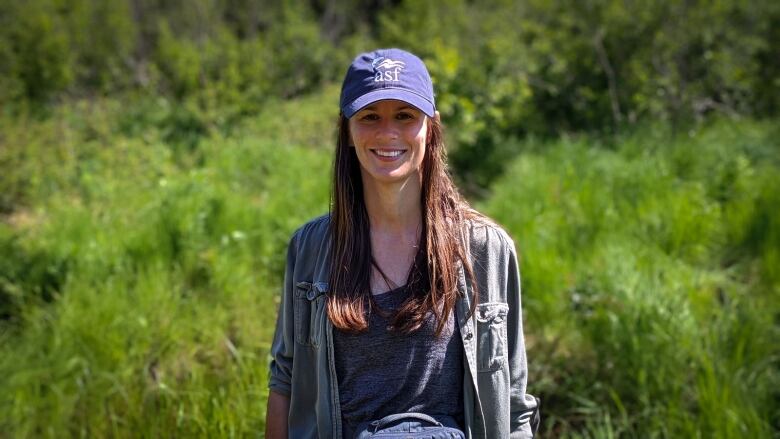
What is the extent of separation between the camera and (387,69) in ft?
5.55

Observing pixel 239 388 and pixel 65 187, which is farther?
pixel 65 187

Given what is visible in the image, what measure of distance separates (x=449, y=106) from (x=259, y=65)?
495cm

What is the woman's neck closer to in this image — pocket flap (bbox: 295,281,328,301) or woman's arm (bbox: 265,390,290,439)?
pocket flap (bbox: 295,281,328,301)

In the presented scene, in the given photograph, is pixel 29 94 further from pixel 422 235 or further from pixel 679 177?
pixel 422 235

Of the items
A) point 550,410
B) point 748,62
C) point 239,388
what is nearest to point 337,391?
point 239,388

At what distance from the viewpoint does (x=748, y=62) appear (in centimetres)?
868

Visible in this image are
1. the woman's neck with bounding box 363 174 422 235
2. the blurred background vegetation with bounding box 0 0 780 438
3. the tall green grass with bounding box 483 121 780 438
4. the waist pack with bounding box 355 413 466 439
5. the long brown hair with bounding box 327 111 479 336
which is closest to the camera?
the waist pack with bounding box 355 413 466 439

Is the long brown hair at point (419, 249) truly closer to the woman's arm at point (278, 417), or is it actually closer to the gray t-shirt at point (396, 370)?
the gray t-shirt at point (396, 370)

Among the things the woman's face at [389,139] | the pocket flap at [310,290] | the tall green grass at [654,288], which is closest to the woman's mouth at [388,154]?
the woman's face at [389,139]

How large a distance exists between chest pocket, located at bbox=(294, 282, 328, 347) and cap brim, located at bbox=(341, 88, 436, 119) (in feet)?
1.51

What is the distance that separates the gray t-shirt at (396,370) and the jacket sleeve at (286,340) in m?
0.16

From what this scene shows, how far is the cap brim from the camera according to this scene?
166cm

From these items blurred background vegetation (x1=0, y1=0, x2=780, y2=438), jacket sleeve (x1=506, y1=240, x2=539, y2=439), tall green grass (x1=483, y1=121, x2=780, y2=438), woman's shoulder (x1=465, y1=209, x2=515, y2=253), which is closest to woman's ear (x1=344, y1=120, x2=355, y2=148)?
woman's shoulder (x1=465, y1=209, x2=515, y2=253)

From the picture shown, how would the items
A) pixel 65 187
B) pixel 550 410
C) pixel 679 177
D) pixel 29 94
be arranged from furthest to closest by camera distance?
pixel 29 94 → pixel 65 187 → pixel 679 177 → pixel 550 410
